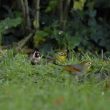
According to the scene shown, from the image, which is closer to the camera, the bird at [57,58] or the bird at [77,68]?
the bird at [77,68]

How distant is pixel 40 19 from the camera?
30.7 ft

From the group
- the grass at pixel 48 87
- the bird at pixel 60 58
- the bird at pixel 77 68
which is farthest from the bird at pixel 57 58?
the bird at pixel 77 68

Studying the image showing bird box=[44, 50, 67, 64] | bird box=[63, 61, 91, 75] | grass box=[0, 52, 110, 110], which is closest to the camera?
grass box=[0, 52, 110, 110]

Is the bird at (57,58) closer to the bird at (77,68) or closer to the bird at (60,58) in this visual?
the bird at (60,58)

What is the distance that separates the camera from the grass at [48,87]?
419cm

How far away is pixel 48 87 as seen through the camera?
16.4 ft

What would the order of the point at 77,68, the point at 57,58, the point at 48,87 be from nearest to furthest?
the point at 48,87
the point at 77,68
the point at 57,58

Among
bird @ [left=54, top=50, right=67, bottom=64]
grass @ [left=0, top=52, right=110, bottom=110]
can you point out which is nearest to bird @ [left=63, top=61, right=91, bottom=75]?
grass @ [left=0, top=52, right=110, bottom=110]

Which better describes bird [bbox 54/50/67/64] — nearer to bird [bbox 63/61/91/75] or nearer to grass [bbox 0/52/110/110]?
grass [bbox 0/52/110/110]

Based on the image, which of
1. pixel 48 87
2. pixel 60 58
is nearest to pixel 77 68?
pixel 48 87

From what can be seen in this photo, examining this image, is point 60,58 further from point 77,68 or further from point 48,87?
point 48,87

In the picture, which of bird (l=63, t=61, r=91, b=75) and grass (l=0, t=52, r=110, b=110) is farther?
bird (l=63, t=61, r=91, b=75)

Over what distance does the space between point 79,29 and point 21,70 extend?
10.7 feet

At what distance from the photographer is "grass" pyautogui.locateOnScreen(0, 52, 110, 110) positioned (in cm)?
419
